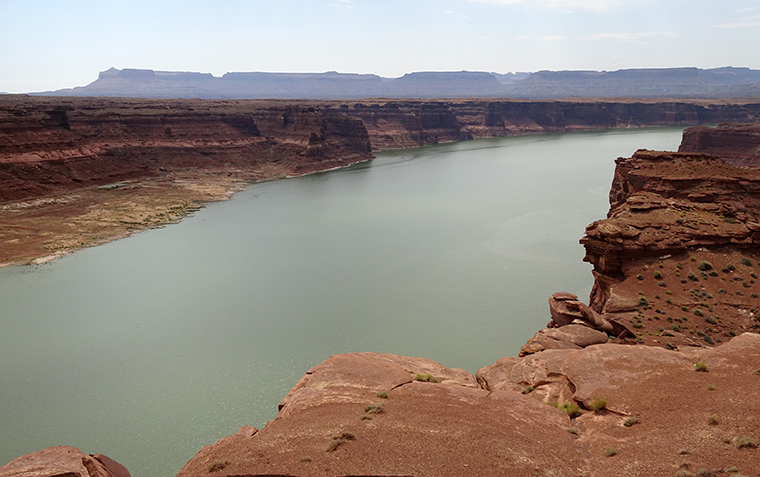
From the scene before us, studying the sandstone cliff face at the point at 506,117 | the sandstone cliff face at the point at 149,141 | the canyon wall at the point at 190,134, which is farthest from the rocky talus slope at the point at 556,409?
the sandstone cliff face at the point at 506,117

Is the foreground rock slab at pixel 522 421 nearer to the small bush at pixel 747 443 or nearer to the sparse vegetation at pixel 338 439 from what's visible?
the sparse vegetation at pixel 338 439

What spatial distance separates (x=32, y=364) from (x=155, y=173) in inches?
2502

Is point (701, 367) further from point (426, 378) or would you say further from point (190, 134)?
point (190, 134)

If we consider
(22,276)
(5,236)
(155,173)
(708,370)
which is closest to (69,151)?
(155,173)

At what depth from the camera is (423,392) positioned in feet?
45.7

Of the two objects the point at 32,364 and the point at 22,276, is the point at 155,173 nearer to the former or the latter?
the point at 22,276

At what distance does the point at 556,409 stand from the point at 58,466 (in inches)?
468

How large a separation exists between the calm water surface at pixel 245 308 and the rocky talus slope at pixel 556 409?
790cm

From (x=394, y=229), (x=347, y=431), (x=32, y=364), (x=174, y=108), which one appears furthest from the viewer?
(x=174, y=108)

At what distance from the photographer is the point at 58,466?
1038 centimetres

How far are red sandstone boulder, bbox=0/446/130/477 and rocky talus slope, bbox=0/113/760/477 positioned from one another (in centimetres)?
9

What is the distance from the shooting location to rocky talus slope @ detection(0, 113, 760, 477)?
10.3m

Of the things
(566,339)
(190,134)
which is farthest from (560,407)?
(190,134)

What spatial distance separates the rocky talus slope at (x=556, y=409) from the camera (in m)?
10.3
